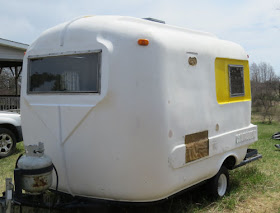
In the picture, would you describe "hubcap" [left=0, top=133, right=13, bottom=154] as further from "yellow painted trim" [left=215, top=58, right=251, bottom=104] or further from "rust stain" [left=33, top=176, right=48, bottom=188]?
"yellow painted trim" [left=215, top=58, right=251, bottom=104]

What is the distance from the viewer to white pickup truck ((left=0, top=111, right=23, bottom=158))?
8031 mm

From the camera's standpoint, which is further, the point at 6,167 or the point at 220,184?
the point at 6,167

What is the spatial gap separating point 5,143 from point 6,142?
3 centimetres

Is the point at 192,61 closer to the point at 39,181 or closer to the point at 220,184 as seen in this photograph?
the point at 220,184

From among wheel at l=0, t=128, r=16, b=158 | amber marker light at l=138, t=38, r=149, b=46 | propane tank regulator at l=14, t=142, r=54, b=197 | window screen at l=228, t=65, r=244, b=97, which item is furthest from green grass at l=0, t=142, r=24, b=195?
window screen at l=228, t=65, r=244, b=97

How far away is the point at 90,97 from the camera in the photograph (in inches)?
149

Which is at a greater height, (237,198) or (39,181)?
(39,181)

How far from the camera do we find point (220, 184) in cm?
523

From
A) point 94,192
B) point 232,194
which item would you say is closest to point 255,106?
point 232,194

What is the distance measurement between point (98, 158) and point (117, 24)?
1525 mm

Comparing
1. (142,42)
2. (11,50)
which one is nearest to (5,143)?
(142,42)

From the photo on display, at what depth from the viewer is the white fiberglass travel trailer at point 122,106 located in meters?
3.69

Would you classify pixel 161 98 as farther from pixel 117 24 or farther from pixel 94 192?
pixel 94 192

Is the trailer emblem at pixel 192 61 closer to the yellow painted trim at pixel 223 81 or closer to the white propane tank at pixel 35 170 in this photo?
the yellow painted trim at pixel 223 81
